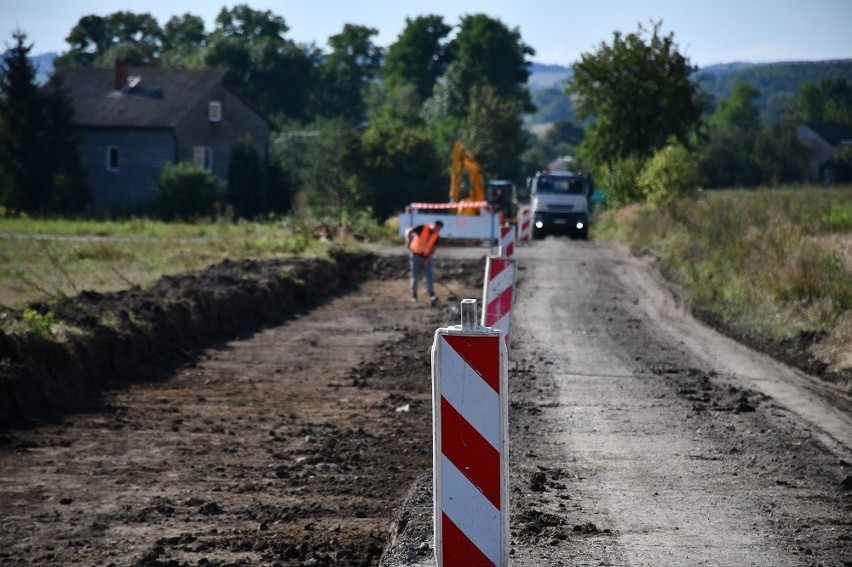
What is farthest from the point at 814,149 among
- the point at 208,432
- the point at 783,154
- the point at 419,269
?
the point at 208,432

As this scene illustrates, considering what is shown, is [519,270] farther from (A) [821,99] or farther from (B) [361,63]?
(A) [821,99]

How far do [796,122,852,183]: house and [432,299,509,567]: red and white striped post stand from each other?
80425 millimetres

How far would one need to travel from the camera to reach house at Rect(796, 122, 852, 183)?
87.5m

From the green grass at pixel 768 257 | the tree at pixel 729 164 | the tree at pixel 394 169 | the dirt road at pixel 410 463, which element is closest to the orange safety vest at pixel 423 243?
the green grass at pixel 768 257

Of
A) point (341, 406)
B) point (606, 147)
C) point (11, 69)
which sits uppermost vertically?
point (11, 69)

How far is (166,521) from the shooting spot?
851cm

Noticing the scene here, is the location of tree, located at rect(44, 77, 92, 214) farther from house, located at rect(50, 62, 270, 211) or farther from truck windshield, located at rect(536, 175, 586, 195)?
truck windshield, located at rect(536, 175, 586, 195)

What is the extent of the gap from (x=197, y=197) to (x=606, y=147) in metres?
18.1

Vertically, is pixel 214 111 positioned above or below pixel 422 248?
above

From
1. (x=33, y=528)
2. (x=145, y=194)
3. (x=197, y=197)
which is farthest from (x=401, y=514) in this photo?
(x=145, y=194)

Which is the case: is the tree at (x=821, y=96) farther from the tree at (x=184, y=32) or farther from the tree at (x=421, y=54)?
the tree at (x=184, y=32)

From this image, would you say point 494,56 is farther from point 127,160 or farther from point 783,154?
point 127,160

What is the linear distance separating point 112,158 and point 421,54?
58574 millimetres

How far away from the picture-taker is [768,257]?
2241 cm
